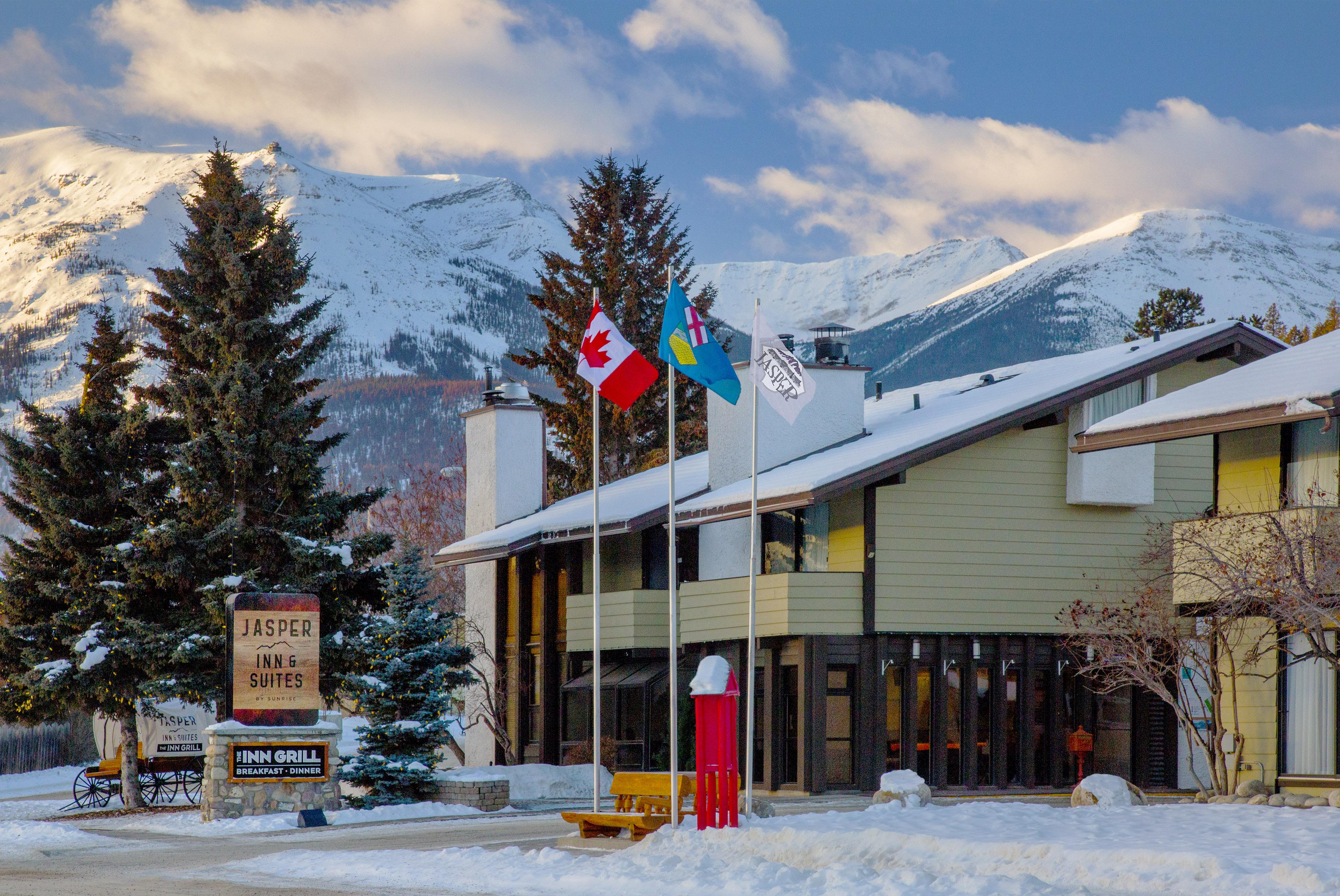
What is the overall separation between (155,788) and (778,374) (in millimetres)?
15985

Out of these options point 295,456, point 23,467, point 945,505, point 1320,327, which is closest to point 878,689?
point 945,505

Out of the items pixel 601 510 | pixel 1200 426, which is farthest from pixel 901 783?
pixel 601 510

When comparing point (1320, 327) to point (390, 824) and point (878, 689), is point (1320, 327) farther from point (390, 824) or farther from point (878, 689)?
point (390, 824)

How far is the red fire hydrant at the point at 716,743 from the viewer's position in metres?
17.0

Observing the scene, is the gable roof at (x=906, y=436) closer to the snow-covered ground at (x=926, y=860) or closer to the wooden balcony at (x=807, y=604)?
the wooden balcony at (x=807, y=604)

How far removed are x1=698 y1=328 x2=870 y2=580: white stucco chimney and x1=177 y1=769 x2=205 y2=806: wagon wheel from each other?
1002 cm

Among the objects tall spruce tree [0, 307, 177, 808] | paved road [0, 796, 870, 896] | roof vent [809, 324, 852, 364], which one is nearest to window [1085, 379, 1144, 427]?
roof vent [809, 324, 852, 364]

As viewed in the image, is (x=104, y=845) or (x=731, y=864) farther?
(x=104, y=845)

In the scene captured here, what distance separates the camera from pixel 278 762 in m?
24.9

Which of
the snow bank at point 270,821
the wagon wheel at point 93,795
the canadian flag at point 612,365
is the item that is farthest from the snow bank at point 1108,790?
the wagon wheel at point 93,795

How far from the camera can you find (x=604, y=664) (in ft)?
108

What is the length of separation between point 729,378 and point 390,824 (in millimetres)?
8259

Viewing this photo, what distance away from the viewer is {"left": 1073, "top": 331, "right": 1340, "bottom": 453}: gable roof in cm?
2062

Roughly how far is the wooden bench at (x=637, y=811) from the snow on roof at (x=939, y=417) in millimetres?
7336
